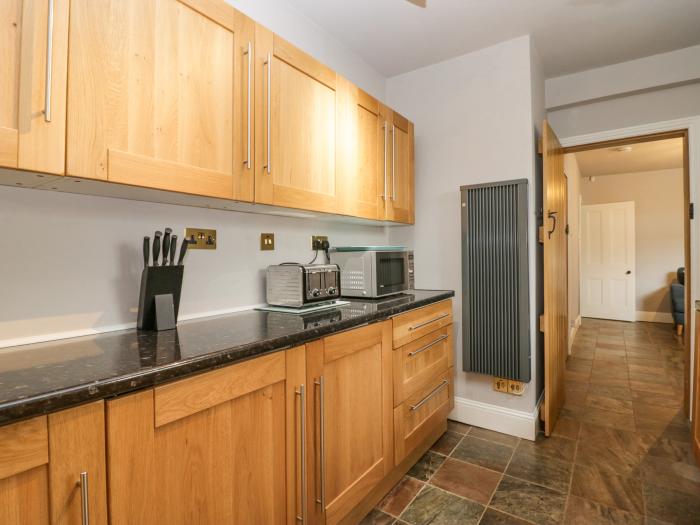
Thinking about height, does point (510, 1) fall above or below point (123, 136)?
above

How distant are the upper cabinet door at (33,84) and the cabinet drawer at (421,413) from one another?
1699mm

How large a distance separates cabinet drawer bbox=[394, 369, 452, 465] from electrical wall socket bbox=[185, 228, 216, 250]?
120 centimetres

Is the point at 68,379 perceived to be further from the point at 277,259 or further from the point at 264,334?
the point at 277,259

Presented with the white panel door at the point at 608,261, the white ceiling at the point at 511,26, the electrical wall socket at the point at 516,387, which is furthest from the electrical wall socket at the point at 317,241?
the white panel door at the point at 608,261

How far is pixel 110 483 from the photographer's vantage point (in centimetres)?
81

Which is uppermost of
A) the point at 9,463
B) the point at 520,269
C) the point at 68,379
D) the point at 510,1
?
the point at 510,1

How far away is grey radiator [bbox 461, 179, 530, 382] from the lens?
2.38m

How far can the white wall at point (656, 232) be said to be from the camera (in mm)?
6199

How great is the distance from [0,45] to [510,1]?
232 centimetres

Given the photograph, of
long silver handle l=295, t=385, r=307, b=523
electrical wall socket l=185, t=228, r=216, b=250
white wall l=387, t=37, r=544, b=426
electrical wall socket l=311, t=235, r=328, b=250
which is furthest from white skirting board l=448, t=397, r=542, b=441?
electrical wall socket l=185, t=228, r=216, b=250

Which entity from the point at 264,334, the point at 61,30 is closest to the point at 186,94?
the point at 61,30

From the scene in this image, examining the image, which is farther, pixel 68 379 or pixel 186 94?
pixel 186 94

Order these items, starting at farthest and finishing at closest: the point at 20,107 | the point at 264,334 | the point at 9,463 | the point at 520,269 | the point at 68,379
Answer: the point at 520,269, the point at 264,334, the point at 20,107, the point at 68,379, the point at 9,463

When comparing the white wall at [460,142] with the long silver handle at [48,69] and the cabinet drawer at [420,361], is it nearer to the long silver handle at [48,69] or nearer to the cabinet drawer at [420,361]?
the cabinet drawer at [420,361]
